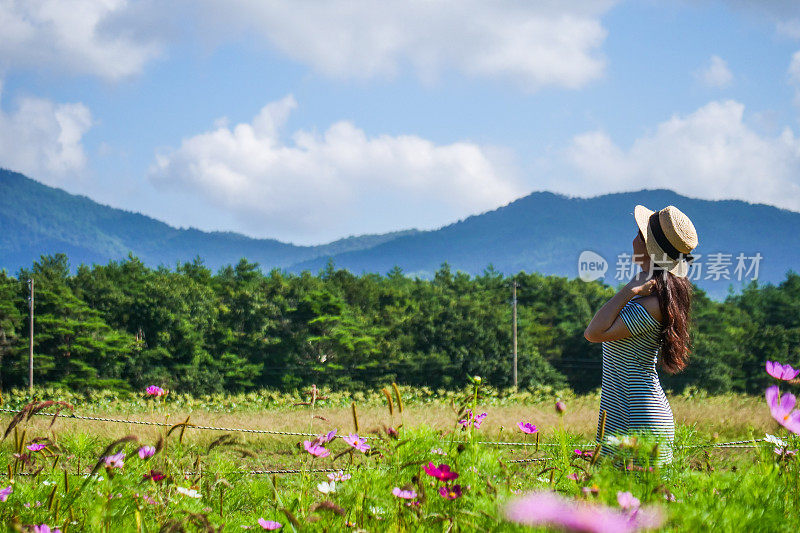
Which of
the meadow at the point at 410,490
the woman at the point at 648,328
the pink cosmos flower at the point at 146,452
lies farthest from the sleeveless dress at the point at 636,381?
the pink cosmos flower at the point at 146,452

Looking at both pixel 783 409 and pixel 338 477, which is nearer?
pixel 783 409

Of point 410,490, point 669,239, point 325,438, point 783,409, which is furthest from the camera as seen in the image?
point 669,239

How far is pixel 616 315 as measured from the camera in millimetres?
2830

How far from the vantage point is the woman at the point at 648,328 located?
282 cm

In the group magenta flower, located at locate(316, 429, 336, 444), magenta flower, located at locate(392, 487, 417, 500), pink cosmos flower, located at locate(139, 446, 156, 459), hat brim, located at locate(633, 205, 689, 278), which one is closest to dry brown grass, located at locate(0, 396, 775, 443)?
hat brim, located at locate(633, 205, 689, 278)

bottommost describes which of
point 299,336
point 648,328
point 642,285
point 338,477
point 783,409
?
point 299,336

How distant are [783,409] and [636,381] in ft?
5.13

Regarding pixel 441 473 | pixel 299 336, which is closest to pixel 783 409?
pixel 441 473

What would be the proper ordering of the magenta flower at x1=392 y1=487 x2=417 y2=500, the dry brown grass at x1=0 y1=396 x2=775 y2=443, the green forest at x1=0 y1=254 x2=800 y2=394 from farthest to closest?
the green forest at x1=0 y1=254 x2=800 y2=394
the dry brown grass at x1=0 y1=396 x2=775 y2=443
the magenta flower at x1=392 y1=487 x2=417 y2=500

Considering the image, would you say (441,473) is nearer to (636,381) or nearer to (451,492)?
(451,492)

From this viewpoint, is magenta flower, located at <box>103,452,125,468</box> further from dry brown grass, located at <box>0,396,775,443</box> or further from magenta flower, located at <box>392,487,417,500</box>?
dry brown grass, located at <box>0,396,775,443</box>

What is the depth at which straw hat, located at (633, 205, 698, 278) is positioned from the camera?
2926 mm

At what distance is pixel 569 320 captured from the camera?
43.3 m

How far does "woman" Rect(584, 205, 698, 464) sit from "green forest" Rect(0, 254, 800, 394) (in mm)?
29737
